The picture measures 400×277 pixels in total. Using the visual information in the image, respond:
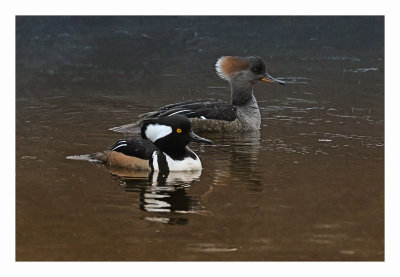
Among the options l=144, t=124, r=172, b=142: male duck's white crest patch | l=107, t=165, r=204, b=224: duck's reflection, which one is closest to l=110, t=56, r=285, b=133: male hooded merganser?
l=144, t=124, r=172, b=142: male duck's white crest patch

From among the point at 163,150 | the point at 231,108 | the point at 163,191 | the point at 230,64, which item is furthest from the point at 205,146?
the point at 163,191

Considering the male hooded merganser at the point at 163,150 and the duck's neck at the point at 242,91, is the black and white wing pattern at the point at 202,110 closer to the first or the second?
the duck's neck at the point at 242,91

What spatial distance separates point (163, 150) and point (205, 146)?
1.55m

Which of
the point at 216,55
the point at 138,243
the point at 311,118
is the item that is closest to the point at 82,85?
the point at 216,55

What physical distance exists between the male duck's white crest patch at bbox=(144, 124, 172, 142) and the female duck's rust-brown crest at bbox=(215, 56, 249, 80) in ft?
10.8

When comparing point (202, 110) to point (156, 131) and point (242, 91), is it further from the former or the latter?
point (156, 131)

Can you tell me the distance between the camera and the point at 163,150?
368 inches

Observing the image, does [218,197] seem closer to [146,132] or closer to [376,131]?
[146,132]

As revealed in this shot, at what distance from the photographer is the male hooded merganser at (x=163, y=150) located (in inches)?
359

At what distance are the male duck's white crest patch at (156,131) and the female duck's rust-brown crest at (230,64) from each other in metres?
3.30

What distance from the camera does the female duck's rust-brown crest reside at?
1245cm

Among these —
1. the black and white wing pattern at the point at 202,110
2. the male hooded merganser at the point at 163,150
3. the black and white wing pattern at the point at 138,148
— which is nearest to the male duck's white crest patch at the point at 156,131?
the male hooded merganser at the point at 163,150

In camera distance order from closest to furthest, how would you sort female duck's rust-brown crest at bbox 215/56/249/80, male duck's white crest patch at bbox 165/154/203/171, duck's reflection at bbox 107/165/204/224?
duck's reflection at bbox 107/165/204/224 → male duck's white crest patch at bbox 165/154/203/171 → female duck's rust-brown crest at bbox 215/56/249/80

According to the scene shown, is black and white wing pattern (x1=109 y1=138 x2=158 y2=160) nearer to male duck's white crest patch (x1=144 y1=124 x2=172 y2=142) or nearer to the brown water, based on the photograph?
male duck's white crest patch (x1=144 y1=124 x2=172 y2=142)
